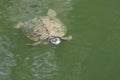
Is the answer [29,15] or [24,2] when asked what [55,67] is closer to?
[29,15]

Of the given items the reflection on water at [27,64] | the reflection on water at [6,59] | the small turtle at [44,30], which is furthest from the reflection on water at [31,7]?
A: the reflection on water at [27,64]

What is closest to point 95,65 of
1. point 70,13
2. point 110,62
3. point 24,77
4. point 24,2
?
point 110,62

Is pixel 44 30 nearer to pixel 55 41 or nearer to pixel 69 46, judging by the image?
pixel 55 41

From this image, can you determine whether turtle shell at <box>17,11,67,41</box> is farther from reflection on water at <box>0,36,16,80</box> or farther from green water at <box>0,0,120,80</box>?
reflection on water at <box>0,36,16,80</box>

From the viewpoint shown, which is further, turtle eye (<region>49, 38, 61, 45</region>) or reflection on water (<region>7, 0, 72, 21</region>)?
reflection on water (<region>7, 0, 72, 21</region>)

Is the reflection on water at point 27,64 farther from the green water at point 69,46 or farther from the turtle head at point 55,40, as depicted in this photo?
the turtle head at point 55,40

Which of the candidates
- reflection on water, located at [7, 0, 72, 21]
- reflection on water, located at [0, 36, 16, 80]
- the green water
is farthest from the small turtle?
reflection on water, located at [0, 36, 16, 80]
